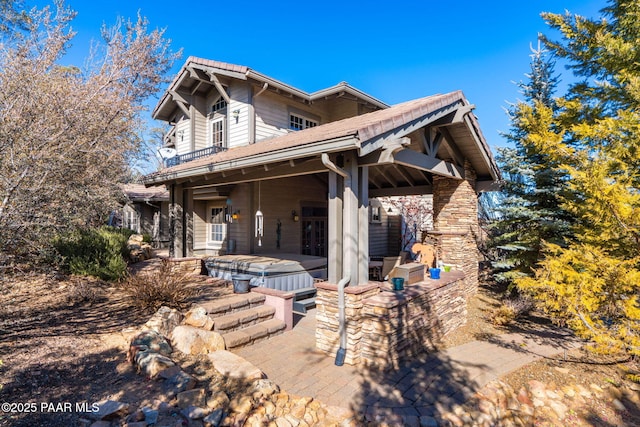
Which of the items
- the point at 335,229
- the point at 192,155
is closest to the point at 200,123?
the point at 192,155

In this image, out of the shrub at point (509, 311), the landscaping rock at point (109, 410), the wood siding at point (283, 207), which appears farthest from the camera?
the wood siding at point (283, 207)

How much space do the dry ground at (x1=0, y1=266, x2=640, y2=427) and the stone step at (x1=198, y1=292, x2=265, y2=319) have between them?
114cm

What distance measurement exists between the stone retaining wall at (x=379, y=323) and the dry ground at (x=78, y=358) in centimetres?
97

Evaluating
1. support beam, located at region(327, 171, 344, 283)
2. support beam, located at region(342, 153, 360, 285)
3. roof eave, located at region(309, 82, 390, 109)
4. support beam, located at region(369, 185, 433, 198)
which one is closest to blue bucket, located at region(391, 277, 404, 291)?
support beam, located at region(342, 153, 360, 285)

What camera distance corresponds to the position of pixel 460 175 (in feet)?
26.9

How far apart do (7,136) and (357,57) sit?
55.8ft

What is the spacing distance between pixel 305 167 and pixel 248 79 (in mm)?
5753

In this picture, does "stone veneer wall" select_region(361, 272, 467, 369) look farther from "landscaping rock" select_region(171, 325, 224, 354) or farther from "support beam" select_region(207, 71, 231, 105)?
"support beam" select_region(207, 71, 231, 105)

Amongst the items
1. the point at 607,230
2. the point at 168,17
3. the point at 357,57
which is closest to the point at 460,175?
the point at 607,230

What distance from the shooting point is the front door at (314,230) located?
36.1 feet

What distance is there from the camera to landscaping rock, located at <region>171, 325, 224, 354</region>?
4.68 meters

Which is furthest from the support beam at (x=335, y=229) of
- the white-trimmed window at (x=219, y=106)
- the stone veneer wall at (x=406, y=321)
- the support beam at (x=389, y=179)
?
the white-trimmed window at (x=219, y=106)

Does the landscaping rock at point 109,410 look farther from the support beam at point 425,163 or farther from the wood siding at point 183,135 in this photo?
the wood siding at point 183,135

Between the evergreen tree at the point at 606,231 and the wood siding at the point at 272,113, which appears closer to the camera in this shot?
the evergreen tree at the point at 606,231
